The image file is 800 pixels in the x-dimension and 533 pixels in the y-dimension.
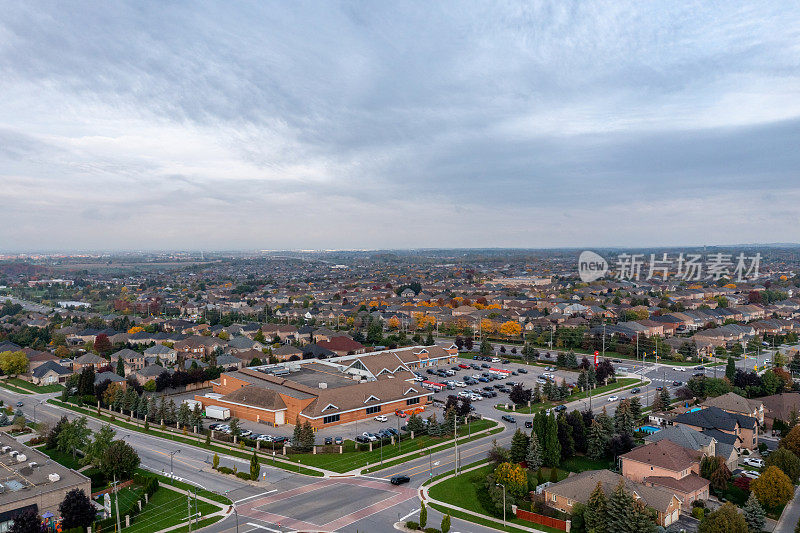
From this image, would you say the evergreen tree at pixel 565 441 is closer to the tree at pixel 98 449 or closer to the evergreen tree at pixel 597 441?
the evergreen tree at pixel 597 441

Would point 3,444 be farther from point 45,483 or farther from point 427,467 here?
point 427,467

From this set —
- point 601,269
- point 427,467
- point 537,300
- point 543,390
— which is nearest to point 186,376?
point 427,467

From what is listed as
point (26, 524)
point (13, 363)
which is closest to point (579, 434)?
point (26, 524)

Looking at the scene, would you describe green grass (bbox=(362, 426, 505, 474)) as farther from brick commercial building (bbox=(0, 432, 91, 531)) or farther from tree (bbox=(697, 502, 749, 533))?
tree (bbox=(697, 502, 749, 533))

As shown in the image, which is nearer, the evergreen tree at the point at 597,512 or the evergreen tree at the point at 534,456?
the evergreen tree at the point at 597,512

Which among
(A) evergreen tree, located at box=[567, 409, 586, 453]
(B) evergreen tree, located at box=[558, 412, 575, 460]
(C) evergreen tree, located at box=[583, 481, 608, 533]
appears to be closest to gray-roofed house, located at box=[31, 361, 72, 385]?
(B) evergreen tree, located at box=[558, 412, 575, 460]

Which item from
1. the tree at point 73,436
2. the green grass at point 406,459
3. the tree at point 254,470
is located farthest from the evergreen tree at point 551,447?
the tree at point 73,436

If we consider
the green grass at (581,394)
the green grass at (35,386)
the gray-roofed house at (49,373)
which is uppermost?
the green grass at (581,394)
